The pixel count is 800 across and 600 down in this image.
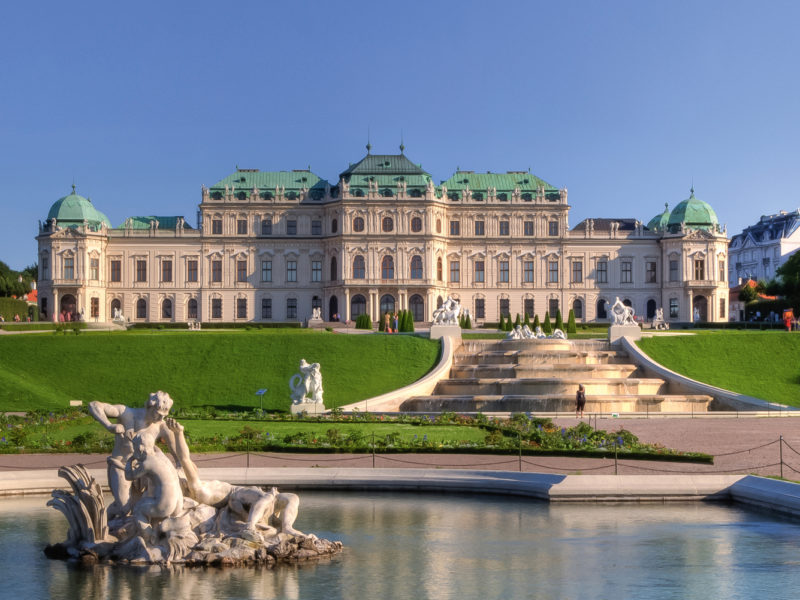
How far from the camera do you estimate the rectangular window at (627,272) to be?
83.9 m

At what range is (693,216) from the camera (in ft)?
276

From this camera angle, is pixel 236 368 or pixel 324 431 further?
pixel 236 368

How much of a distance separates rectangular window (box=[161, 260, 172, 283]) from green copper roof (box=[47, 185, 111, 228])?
603 centimetres

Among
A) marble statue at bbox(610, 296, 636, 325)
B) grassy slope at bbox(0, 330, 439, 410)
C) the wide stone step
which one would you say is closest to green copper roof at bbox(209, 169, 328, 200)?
grassy slope at bbox(0, 330, 439, 410)

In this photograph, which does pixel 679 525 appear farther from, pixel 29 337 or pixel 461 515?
pixel 29 337

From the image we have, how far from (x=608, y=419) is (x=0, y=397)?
22345 millimetres

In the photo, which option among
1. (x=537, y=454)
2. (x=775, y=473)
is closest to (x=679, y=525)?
(x=775, y=473)

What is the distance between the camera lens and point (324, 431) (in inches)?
1118

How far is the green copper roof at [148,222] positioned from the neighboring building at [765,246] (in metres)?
69.4

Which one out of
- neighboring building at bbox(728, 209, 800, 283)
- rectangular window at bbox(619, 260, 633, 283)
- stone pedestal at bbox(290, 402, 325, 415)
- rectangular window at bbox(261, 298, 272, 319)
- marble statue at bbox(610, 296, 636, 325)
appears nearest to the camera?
stone pedestal at bbox(290, 402, 325, 415)

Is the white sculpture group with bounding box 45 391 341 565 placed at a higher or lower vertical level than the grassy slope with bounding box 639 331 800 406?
lower

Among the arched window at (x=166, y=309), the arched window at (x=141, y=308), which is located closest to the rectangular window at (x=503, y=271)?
the arched window at (x=166, y=309)

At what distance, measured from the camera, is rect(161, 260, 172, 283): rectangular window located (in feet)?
272

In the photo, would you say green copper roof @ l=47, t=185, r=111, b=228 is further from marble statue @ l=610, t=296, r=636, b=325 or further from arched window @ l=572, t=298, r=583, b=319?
marble statue @ l=610, t=296, r=636, b=325
